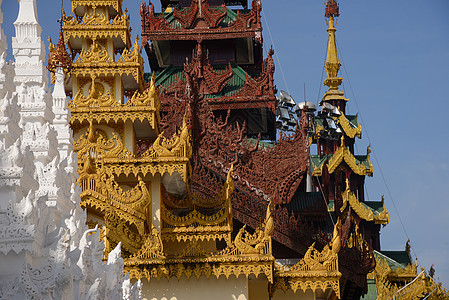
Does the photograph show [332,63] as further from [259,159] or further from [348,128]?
[259,159]

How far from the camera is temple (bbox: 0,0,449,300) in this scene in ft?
46.4

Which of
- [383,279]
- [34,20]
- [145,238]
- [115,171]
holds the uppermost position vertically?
[34,20]

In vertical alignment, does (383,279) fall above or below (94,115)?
below

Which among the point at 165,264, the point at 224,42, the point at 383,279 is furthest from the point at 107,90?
the point at 383,279

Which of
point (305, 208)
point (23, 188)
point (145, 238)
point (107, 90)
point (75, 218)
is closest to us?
point (23, 188)

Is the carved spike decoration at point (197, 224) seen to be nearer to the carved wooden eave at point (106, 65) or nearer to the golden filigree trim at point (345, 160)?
the carved wooden eave at point (106, 65)

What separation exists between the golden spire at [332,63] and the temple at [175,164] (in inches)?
540

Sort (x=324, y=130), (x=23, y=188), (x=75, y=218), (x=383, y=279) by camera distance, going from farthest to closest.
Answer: (x=324, y=130) → (x=383, y=279) → (x=75, y=218) → (x=23, y=188)

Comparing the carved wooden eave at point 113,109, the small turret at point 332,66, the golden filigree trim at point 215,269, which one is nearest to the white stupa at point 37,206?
the golden filigree trim at point 215,269

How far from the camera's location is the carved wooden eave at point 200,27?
32.7 metres

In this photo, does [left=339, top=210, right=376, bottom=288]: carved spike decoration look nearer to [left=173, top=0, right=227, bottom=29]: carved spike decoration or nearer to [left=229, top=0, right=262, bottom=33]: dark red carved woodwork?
[left=229, top=0, right=262, bottom=33]: dark red carved woodwork

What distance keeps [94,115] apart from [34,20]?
393 inches

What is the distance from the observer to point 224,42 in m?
33.8

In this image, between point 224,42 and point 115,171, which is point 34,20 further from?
point 224,42
